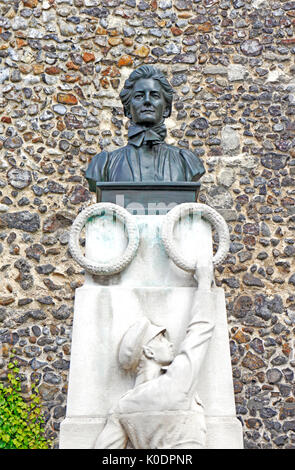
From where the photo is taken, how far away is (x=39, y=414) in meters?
6.06

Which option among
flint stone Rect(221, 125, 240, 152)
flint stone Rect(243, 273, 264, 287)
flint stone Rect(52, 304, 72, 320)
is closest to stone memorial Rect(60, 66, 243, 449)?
flint stone Rect(52, 304, 72, 320)

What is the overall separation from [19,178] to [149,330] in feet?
13.8

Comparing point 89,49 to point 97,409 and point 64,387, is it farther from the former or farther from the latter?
point 97,409

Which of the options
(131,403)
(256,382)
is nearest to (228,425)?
(131,403)

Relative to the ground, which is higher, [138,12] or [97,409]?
[138,12]

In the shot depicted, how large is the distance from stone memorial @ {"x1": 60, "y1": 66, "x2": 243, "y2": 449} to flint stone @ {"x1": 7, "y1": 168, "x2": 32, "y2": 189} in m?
3.48

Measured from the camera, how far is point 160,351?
3146 mm

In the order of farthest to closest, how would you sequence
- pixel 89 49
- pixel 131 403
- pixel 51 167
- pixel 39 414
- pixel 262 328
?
pixel 89 49, pixel 51 167, pixel 262 328, pixel 39 414, pixel 131 403

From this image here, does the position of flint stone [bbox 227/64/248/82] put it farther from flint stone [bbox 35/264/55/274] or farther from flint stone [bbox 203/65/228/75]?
flint stone [bbox 35/264/55/274]

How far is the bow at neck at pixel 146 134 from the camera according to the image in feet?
13.3

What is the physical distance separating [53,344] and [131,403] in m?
3.45

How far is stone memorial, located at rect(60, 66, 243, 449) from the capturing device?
9.92 ft

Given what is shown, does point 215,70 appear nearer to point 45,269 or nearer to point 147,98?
point 45,269

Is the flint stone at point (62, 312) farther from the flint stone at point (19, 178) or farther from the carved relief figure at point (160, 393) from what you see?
the carved relief figure at point (160, 393)
